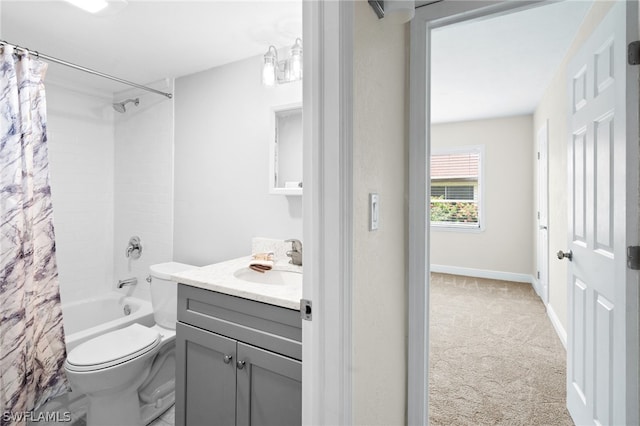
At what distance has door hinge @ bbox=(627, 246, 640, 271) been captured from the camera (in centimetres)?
118

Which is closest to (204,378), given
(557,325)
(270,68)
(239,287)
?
(239,287)

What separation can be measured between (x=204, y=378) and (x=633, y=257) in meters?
1.76

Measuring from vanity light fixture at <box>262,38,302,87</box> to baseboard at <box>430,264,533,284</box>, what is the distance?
4.35 metres

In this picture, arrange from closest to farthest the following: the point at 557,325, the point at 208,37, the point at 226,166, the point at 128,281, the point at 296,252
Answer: the point at 296,252
the point at 208,37
the point at 226,166
the point at 128,281
the point at 557,325

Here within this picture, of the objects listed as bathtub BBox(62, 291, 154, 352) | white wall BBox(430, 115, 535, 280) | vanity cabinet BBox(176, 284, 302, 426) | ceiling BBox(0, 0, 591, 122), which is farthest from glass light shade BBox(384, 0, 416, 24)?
white wall BBox(430, 115, 535, 280)

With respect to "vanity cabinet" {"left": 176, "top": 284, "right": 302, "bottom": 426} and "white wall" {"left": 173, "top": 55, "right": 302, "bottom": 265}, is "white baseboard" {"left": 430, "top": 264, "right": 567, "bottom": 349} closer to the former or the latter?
"white wall" {"left": 173, "top": 55, "right": 302, "bottom": 265}

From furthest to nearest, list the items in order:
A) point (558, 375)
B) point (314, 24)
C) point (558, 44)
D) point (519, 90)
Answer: point (519, 90) < point (558, 44) < point (558, 375) < point (314, 24)

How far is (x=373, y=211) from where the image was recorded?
3.48 ft

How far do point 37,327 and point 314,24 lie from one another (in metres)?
2.21

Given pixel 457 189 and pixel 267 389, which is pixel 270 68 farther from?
pixel 457 189

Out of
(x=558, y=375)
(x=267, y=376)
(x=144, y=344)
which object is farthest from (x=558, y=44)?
(x=144, y=344)

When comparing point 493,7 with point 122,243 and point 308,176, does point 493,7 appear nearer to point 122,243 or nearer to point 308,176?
point 308,176

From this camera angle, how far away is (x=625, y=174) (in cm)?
120

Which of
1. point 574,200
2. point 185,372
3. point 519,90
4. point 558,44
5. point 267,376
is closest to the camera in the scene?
point 267,376
